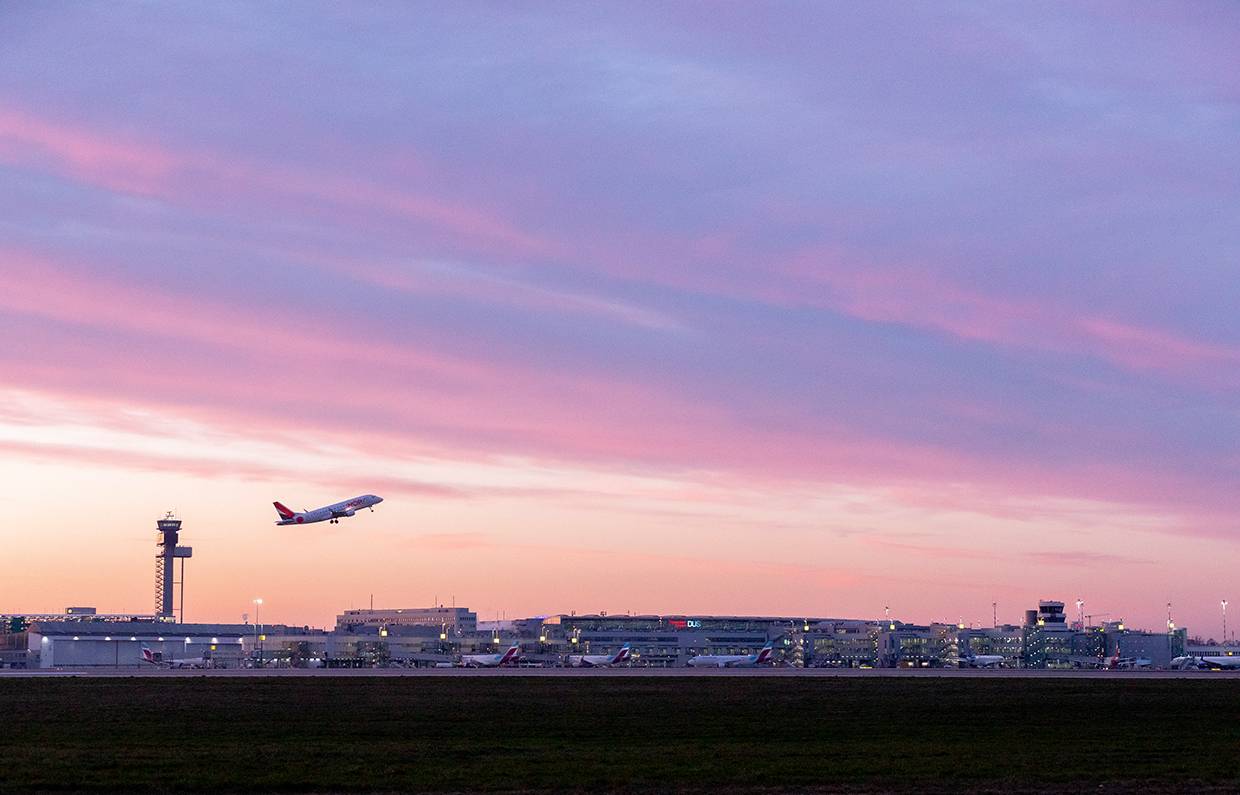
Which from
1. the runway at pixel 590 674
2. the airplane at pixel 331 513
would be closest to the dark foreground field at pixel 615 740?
the runway at pixel 590 674

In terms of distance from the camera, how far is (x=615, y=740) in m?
46.9

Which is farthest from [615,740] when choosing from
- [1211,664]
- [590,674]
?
[1211,664]

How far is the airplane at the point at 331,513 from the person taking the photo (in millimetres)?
150875

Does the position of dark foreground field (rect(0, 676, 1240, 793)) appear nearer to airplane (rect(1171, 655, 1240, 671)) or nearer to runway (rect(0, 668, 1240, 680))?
runway (rect(0, 668, 1240, 680))

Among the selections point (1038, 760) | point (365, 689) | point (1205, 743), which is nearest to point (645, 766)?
point (1038, 760)

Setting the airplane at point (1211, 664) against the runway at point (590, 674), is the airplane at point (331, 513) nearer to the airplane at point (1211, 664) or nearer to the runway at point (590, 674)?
the runway at point (590, 674)

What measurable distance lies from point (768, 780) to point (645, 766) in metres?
4.37

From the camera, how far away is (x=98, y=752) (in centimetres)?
4125

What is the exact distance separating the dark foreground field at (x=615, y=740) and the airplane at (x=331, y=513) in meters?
65.6

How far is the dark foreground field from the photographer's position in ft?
113

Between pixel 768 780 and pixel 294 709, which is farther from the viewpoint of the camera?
pixel 294 709

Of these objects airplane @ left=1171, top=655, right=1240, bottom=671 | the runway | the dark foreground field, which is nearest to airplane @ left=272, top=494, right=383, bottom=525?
the runway

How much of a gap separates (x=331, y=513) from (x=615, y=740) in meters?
110

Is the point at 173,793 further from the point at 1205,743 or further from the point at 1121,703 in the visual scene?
the point at 1121,703
